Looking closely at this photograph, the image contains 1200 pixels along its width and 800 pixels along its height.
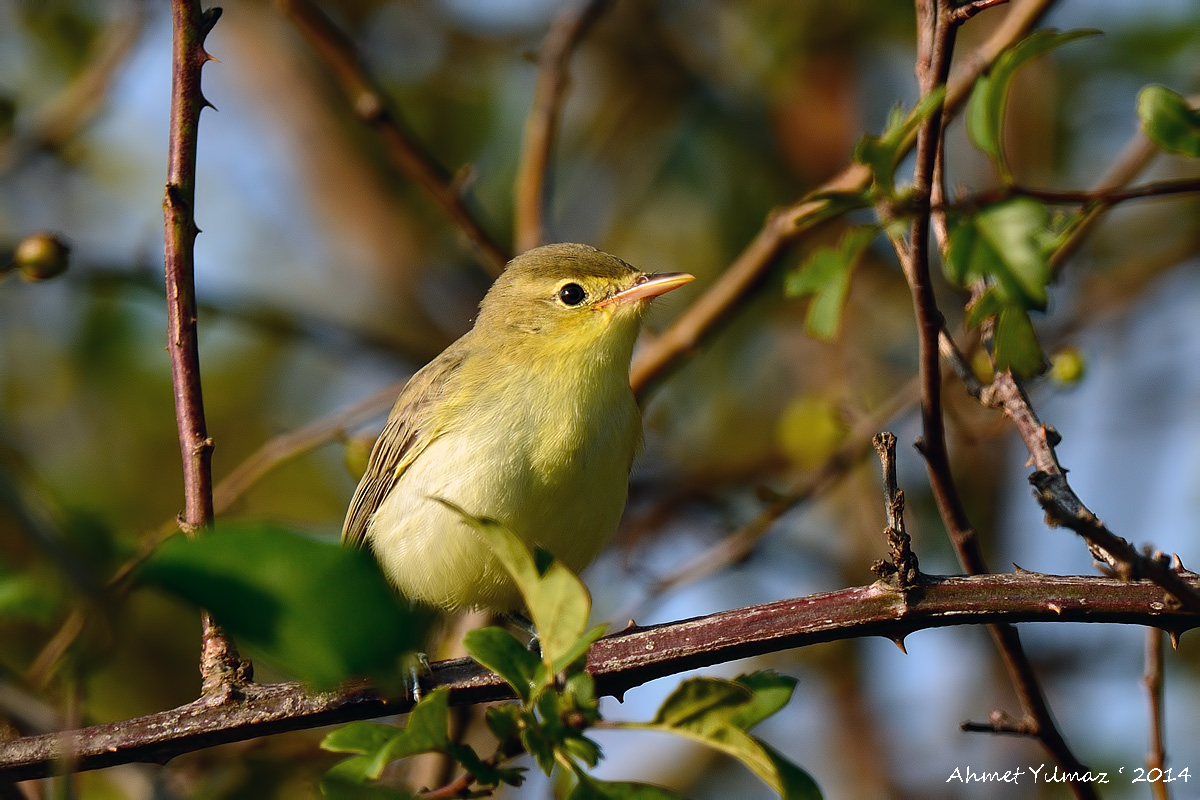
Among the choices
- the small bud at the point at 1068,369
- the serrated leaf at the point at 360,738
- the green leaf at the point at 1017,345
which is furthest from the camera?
the small bud at the point at 1068,369

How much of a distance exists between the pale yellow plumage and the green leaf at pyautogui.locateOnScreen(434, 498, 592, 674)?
164cm

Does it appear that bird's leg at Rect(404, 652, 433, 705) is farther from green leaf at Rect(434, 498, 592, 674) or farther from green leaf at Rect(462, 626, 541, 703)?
green leaf at Rect(434, 498, 592, 674)

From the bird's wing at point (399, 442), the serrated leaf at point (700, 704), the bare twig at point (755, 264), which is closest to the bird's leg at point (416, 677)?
the serrated leaf at point (700, 704)

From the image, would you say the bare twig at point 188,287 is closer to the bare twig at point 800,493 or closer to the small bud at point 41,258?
the small bud at point 41,258

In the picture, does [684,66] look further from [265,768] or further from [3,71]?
[265,768]

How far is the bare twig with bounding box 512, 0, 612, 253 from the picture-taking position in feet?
17.3

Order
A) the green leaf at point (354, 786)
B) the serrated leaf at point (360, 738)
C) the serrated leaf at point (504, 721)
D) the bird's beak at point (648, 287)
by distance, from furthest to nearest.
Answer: the bird's beak at point (648, 287) < the serrated leaf at point (504, 721) < the serrated leaf at point (360, 738) < the green leaf at point (354, 786)

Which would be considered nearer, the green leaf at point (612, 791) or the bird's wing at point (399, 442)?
the green leaf at point (612, 791)

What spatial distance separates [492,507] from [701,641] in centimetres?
137

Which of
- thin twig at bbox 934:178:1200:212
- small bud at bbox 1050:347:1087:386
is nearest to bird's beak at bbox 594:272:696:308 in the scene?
small bud at bbox 1050:347:1087:386

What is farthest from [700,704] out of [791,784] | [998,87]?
[998,87]

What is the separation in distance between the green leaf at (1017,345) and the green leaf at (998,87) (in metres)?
0.32

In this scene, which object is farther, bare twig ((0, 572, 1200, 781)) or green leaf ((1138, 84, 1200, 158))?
bare twig ((0, 572, 1200, 781))

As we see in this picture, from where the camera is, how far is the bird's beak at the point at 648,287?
454 cm
